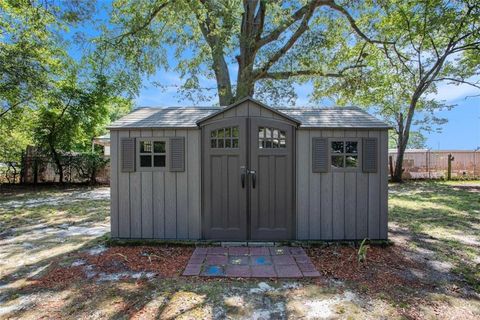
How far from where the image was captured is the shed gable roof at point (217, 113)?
4078 mm

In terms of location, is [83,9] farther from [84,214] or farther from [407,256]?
[407,256]

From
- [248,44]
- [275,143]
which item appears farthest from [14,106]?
[275,143]

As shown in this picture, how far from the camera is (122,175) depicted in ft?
13.7

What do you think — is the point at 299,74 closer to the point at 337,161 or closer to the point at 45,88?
the point at 337,161

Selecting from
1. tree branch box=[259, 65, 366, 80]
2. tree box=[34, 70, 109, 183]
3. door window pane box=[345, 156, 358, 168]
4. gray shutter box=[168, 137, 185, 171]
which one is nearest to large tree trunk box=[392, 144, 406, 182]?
tree branch box=[259, 65, 366, 80]

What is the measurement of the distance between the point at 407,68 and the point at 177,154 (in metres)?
12.0

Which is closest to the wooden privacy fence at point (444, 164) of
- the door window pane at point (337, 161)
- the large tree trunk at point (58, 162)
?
the door window pane at point (337, 161)

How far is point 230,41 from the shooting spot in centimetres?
841

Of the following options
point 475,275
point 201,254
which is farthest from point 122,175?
point 475,275

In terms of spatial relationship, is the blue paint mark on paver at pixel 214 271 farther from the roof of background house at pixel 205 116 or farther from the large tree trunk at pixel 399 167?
the large tree trunk at pixel 399 167

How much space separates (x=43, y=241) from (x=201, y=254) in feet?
8.79

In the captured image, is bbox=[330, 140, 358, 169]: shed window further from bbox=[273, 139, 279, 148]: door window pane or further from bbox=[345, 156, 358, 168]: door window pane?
bbox=[273, 139, 279, 148]: door window pane

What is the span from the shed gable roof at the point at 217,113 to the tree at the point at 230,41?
4.15 metres

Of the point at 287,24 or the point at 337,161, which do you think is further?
the point at 287,24
